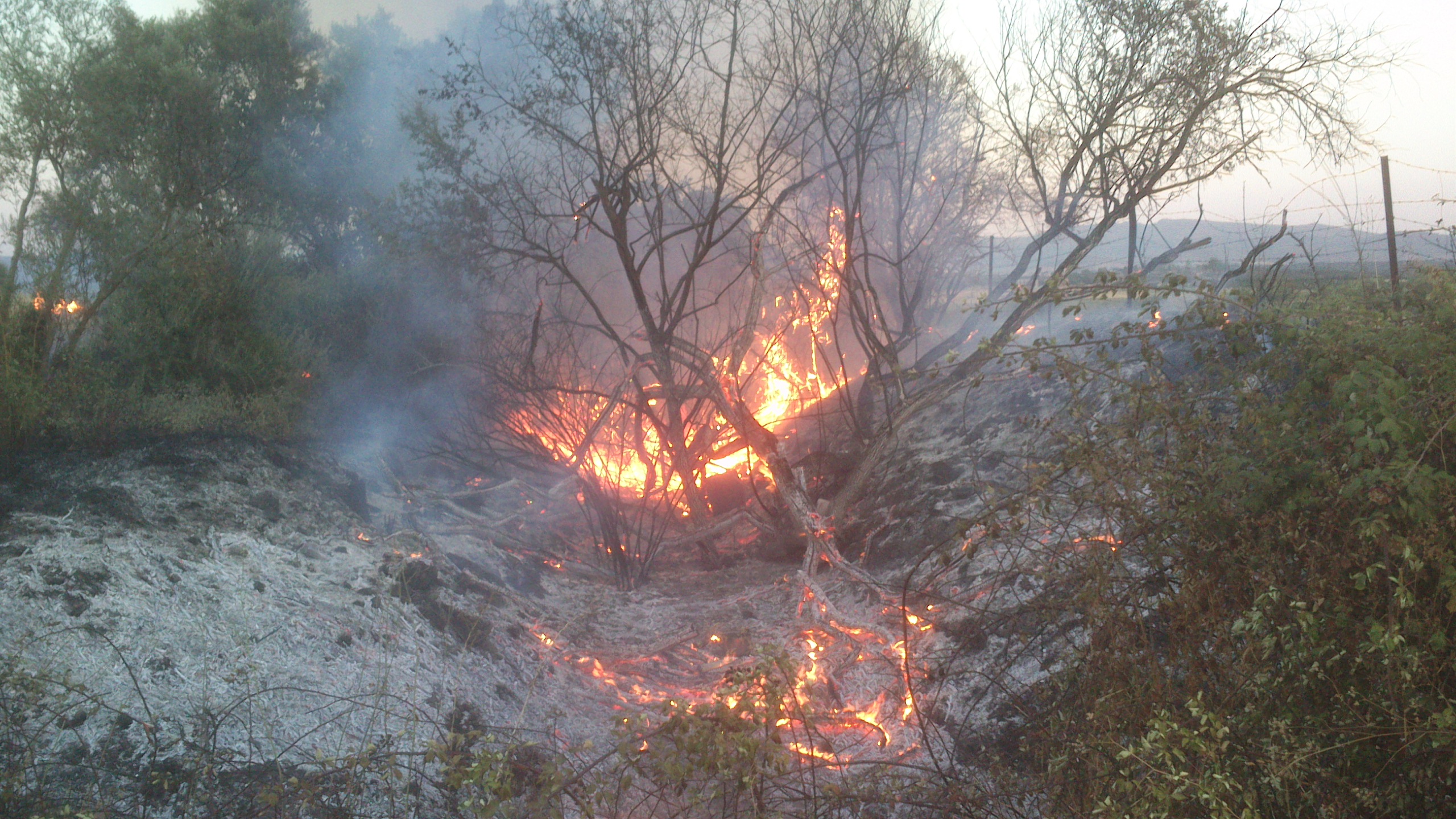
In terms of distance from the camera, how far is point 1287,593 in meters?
2.32

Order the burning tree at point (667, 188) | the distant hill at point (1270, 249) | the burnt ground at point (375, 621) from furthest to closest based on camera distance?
the burning tree at point (667, 188)
the distant hill at point (1270, 249)
the burnt ground at point (375, 621)

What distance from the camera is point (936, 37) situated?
7773 mm

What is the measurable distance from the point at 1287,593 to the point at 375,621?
4.05 m

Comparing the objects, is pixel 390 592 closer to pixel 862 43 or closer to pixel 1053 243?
pixel 862 43

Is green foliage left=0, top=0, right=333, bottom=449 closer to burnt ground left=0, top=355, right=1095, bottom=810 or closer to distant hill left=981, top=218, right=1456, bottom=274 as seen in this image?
burnt ground left=0, top=355, right=1095, bottom=810

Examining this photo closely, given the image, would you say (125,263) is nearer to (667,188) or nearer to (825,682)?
(667,188)

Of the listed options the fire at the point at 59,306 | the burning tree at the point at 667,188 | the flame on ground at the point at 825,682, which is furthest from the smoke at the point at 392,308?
the flame on ground at the point at 825,682

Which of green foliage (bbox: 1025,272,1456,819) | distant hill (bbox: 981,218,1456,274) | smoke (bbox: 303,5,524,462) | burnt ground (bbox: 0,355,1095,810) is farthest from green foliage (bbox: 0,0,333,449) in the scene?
distant hill (bbox: 981,218,1456,274)

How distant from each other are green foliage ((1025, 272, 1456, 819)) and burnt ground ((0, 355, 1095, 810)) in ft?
1.53

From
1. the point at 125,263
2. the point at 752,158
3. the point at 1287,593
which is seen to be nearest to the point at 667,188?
the point at 752,158

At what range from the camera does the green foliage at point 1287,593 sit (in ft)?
6.48

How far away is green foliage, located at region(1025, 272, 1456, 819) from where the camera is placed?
1975mm

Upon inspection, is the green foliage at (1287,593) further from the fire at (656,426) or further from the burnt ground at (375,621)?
the fire at (656,426)

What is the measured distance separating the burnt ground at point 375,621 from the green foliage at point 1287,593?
0.47m
